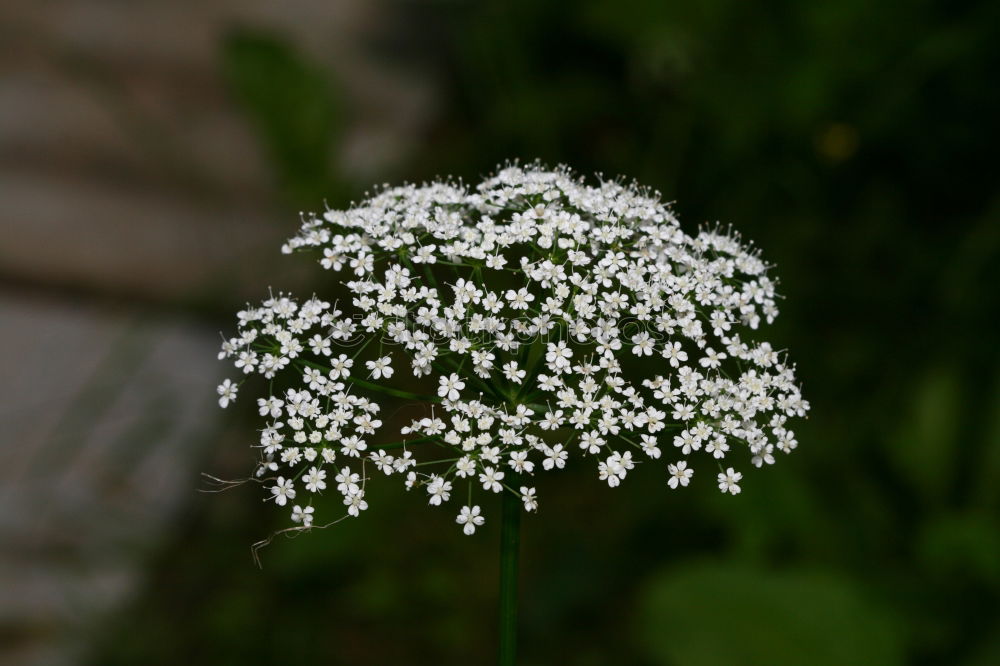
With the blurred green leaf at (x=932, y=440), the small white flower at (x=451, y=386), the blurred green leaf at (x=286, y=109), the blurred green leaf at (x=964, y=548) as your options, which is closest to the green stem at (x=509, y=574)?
the small white flower at (x=451, y=386)

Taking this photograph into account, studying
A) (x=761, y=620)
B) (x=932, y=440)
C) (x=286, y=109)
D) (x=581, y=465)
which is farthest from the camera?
(x=286, y=109)

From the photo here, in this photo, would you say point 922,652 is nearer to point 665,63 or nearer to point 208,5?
point 665,63

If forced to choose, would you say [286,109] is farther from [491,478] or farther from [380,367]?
[491,478]

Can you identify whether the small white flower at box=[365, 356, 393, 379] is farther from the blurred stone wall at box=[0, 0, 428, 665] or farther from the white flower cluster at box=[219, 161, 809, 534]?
the blurred stone wall at box=[0, 0, 428, 665]

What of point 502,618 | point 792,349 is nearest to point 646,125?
point 792,349

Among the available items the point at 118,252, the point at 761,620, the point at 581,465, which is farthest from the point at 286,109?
the point at 761,620

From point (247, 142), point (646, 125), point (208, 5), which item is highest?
point (208, 5)
